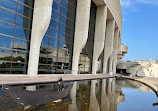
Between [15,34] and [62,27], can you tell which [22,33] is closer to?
[15,34]

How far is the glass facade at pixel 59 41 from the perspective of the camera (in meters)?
19.2

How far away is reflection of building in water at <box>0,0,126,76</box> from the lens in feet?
50.3

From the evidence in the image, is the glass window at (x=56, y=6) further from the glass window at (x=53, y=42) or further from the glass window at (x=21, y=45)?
the glass window at (x=21, y=45)

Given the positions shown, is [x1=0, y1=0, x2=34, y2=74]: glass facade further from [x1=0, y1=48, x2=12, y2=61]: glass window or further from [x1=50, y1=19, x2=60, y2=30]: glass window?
[x1=50, y1=19, x2=60, y2=30]: glass window

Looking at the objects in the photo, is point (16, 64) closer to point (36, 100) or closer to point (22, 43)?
point (22, 43)

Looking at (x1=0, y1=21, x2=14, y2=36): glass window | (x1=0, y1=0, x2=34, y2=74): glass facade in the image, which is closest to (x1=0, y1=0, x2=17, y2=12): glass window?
(x1=0, y1=0, x2=34, y2=74): glass facade

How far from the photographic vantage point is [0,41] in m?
14.4

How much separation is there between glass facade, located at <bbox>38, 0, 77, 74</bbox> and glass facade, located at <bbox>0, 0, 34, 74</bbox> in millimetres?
2579

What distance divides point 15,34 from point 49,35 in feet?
16.4

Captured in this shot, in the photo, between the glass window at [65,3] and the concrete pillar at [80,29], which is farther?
the concrete pillar at [80,29]

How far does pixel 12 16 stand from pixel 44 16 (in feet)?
11.9

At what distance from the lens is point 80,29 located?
22.8 meters

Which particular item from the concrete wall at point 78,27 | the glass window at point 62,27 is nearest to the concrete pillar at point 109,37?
the concrete wall at point 78,27

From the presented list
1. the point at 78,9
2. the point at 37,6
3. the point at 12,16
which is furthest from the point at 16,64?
the point at 78,9
